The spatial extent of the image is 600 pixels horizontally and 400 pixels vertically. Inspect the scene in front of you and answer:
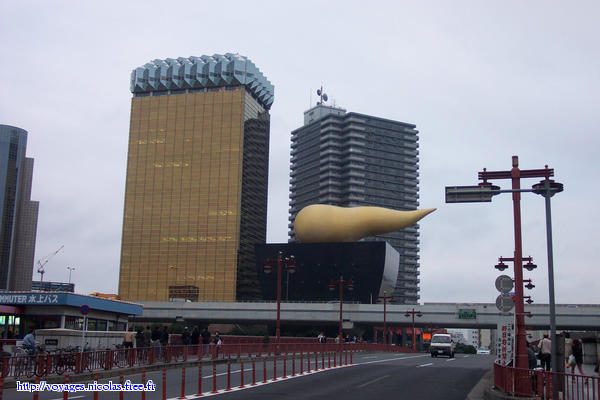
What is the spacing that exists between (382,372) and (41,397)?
Result: 632 inches

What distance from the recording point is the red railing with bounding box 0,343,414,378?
2212 cm

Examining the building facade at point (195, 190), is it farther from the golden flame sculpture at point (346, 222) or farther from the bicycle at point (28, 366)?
the bicycle at point (28, 366)

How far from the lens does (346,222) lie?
361 ft

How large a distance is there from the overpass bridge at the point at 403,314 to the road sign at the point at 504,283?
293ft

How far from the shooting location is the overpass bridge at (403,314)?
106 meters

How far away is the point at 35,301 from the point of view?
42.7 m

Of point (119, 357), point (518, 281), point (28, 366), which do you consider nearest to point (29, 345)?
point (28, 366)

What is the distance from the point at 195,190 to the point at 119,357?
13812cm

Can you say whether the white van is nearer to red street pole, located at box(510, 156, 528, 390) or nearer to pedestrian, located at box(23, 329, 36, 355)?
red street pole, located at box(510, 156, 528, 390)

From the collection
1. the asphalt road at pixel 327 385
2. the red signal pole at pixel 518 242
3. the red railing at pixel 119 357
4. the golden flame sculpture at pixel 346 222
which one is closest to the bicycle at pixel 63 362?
the red railing at pixel 119 357

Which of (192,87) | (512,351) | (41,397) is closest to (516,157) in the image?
(512,351)

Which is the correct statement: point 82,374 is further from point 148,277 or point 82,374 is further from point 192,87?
point 192,87

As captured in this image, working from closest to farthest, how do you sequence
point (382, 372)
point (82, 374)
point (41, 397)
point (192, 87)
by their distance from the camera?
point (41, 397) → point (82, 374) → point (382, 372) → point (192, 87)

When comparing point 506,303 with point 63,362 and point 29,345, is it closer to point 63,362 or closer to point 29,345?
point 63,362
